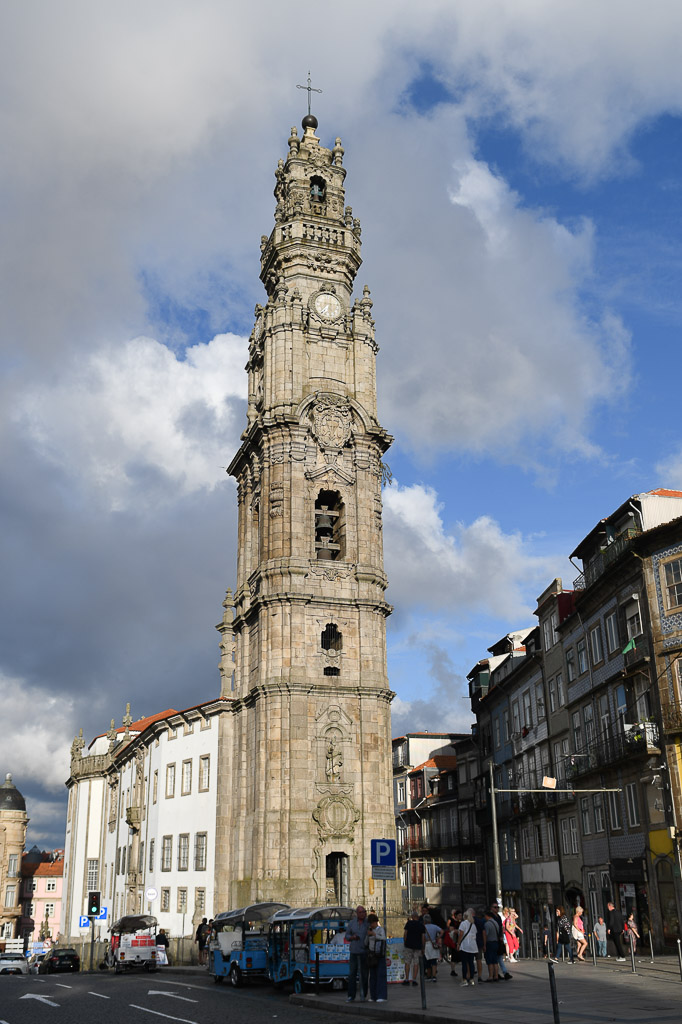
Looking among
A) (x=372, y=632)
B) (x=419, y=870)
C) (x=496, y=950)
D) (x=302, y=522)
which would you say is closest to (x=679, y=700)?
(x=496, y=950)

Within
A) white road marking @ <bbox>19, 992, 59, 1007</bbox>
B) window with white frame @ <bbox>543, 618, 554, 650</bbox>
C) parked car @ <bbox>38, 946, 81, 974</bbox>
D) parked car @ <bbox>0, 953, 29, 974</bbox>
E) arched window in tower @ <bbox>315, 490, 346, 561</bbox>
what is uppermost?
arched window in tower @ <bbox>315, 490, 346, 561</bbox>

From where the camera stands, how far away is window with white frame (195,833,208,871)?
169ft

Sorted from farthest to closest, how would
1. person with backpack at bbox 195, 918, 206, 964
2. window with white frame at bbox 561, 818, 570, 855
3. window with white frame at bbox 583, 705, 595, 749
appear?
1. window with white frame at bbox 561, 818, 570, 855
2. window with white frame at bbox 583, 705, 595, 749
3. person with backpack at bbox 195, 918, 206, 964

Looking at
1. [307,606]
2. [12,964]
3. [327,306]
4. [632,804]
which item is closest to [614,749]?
[632,804]

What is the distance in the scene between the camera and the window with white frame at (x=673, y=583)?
3391cm

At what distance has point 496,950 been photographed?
24.0 meters

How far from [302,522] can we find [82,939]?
47177mm

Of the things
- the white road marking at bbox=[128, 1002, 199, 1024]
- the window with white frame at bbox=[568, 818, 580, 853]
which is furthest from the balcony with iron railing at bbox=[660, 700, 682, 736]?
the white road marking at bbox=[128, 1002, 199, 1024]

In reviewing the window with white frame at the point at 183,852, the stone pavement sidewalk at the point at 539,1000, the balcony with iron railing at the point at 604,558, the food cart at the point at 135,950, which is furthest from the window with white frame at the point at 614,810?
the window with white frame at the point at 183,852

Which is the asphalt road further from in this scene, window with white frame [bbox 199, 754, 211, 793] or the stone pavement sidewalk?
window with white frame [bbox 199, 754, 211, 793]

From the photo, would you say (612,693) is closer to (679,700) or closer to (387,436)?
(679,700)

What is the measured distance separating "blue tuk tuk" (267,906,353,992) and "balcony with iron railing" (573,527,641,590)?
17786mm

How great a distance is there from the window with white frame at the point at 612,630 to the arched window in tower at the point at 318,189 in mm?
34107

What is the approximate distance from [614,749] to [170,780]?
30.6m
